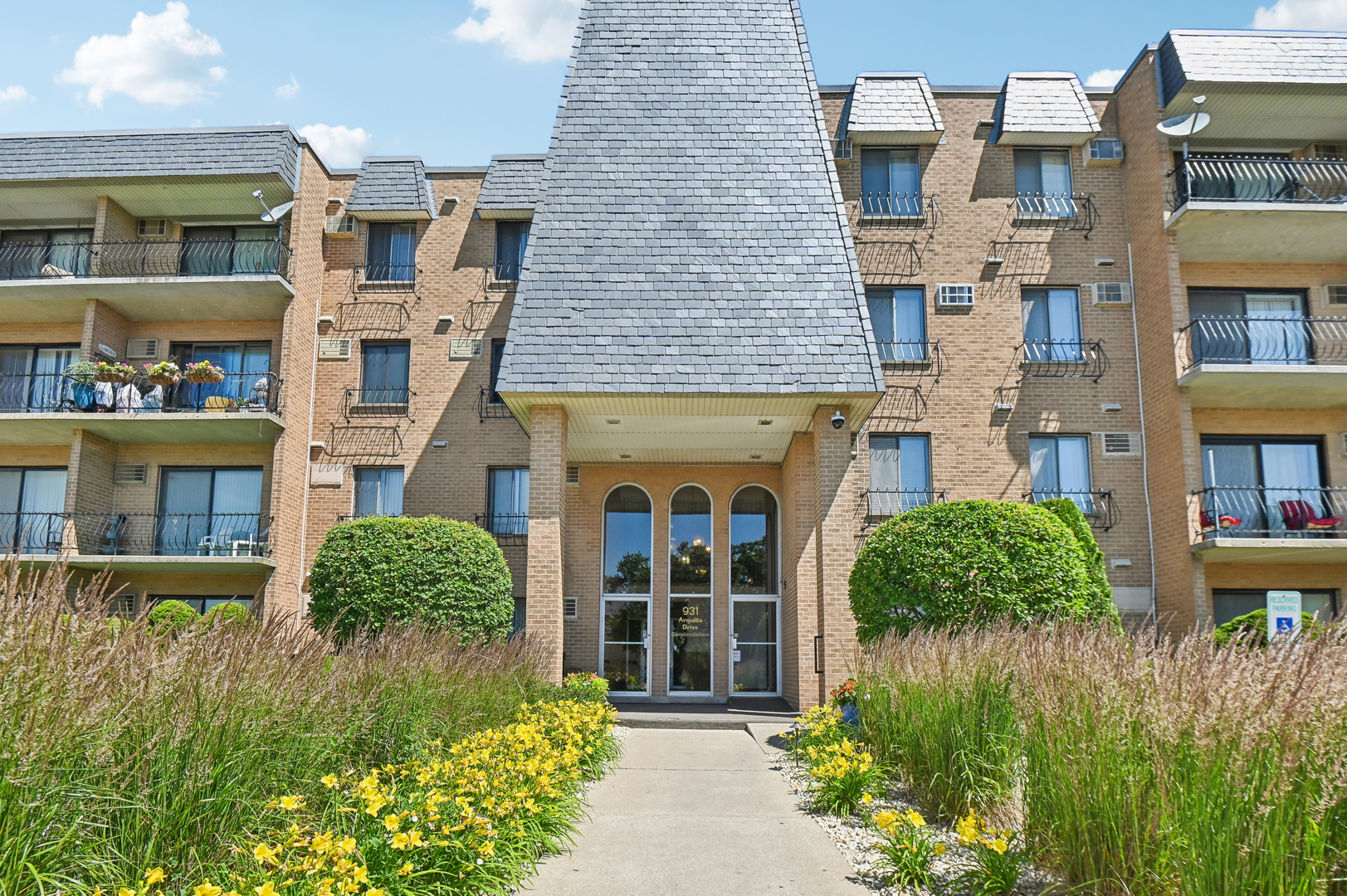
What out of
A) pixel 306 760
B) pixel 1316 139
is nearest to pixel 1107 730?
pixel 306 760

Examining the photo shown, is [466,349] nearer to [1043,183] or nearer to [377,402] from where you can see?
[377,402]

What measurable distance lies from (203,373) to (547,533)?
34.2ft

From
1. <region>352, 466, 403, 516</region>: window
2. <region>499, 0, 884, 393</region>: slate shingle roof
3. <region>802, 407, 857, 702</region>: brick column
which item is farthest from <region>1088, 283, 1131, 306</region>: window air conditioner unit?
<region>352, 466, 403, 516</region>: window

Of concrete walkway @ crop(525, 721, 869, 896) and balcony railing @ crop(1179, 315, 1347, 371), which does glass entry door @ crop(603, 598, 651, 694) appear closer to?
concrete walkway @ crop(525, 721, 869, 896)

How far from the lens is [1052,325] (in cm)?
1992

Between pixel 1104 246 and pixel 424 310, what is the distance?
48.7ft

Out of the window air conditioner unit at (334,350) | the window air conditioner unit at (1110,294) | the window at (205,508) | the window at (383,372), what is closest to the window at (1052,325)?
the window air conditioner unit at (1110,294)

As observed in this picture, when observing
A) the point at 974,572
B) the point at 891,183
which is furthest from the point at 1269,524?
the point at 974,572

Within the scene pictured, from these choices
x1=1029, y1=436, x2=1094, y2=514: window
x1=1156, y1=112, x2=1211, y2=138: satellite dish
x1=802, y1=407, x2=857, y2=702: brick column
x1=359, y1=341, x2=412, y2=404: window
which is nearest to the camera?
x1=802, y1=407, x2=857, y2=702: brick column

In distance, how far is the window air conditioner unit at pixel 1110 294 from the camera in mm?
19844

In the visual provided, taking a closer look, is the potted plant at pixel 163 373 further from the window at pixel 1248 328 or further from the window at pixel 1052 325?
the window at pixel 1248 328

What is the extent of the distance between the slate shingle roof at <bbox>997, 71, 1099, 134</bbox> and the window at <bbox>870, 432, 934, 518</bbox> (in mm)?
7064

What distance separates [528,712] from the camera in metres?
9.82

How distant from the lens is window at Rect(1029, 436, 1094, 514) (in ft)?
63.1
